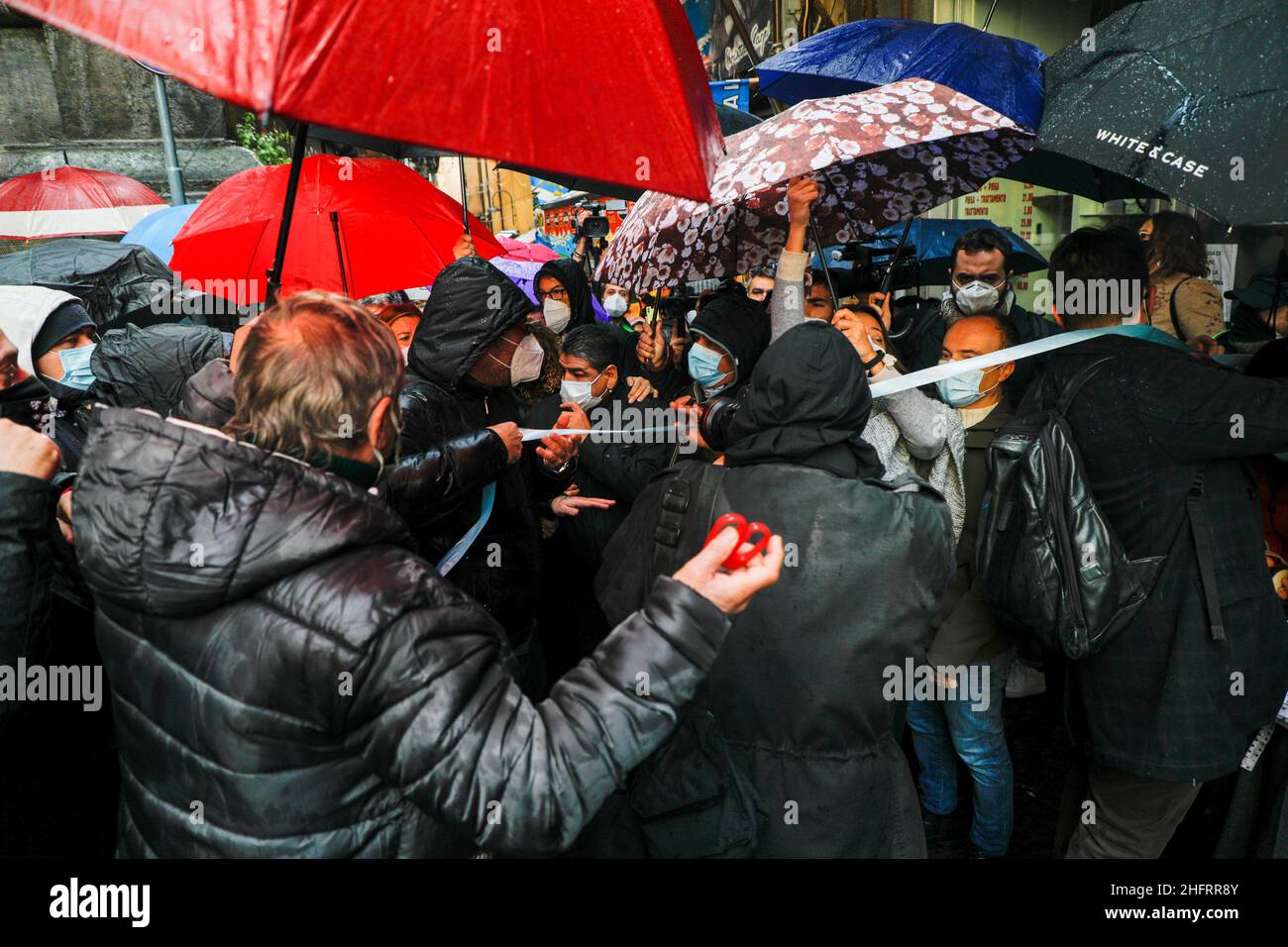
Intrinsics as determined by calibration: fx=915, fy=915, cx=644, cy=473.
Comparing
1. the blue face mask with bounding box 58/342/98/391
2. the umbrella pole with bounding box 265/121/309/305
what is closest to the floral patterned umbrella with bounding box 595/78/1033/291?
the umbrella pole with bounding box 265/121/309/305

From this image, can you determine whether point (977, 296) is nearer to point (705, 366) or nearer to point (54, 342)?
point (705, 366)

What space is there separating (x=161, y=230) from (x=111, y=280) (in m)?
1.24

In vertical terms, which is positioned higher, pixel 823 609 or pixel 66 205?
pixel 66 205

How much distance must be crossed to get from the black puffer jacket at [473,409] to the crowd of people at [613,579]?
0.01 m

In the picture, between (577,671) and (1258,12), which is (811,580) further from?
(1258,12)

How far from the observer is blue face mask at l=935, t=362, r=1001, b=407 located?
3391mm

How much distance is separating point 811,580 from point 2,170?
10.6 metres

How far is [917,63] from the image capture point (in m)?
3.72

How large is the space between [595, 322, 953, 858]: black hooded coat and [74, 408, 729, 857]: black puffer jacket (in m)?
0.74

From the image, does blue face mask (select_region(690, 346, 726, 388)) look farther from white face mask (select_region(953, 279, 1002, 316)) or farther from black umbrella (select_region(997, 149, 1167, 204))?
black umbrella (select_region(997, 149, 1167, 204))

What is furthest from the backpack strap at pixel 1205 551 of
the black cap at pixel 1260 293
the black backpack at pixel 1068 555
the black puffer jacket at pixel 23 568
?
the black puffer jacket at pixel 23 568

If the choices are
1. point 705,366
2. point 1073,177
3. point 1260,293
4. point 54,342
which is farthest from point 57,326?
point 1260,293

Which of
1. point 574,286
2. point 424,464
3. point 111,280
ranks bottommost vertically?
point 424,464

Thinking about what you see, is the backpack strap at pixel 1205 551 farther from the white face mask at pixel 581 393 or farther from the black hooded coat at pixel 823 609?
the white face mask at pixel 581 393
